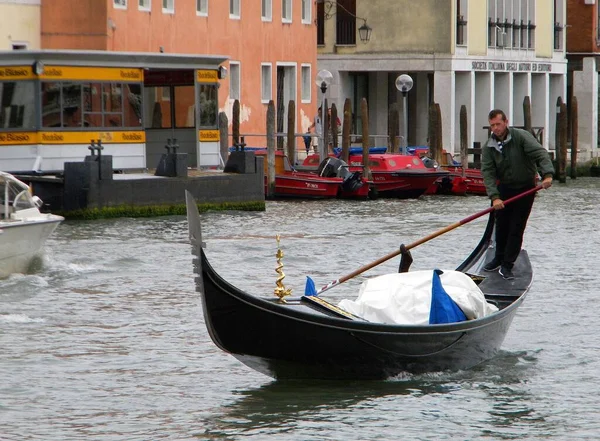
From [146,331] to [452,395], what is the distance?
12.7ft

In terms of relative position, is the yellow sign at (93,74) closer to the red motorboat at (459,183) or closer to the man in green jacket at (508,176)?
the red motorboat at (459,183)

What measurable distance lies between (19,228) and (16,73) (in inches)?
418

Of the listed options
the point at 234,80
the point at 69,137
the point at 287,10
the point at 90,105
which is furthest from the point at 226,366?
the point at 287,10

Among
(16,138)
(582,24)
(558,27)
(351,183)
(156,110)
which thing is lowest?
(351,183)

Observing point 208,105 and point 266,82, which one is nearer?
point 208,105

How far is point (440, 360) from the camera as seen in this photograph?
11.5 m

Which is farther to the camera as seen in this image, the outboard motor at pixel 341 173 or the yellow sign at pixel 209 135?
the outboard motor at pixel 341 173

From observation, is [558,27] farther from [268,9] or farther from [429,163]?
[429,163]

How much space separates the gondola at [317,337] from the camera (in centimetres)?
1037

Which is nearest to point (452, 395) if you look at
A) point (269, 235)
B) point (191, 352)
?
point (191, 352)

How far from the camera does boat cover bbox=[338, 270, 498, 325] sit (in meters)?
11.2

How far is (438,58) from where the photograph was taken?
45.6 m

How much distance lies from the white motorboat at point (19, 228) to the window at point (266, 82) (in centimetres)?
2363

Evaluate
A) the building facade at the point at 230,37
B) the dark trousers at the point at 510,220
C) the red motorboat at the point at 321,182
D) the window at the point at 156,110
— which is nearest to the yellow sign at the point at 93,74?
the window at the point at 156,110
